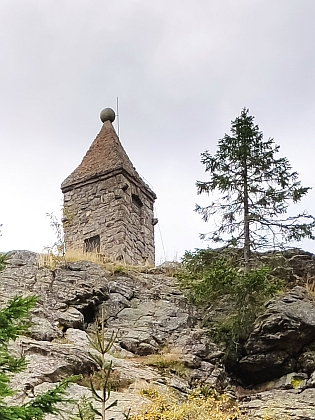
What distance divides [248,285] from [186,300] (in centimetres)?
275

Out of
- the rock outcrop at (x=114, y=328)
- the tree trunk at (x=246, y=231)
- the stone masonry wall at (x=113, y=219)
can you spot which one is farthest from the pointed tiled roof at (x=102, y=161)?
the tree trunk at (x=246, y=231)

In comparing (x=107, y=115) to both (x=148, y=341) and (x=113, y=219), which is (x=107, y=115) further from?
(x=148, y=341)

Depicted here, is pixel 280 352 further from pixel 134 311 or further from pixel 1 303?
pixel 1 303

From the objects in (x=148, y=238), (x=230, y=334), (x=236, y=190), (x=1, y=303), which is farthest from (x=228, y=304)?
(x=148, y=238)

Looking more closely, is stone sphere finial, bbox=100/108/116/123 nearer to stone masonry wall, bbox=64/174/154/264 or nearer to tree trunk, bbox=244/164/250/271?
stone masonry wall, bbox=64/174/154/264

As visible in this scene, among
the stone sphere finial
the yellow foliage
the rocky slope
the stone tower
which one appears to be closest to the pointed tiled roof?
the stone tower

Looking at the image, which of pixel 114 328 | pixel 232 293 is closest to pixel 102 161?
pixel 114 328

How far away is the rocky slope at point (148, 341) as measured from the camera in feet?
36.8

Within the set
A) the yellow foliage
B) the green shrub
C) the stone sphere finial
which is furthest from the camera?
the stone sphere finial

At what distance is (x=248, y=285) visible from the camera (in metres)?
13.9

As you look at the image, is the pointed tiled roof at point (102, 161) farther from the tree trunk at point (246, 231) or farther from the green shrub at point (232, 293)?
the green shrub at point (232, 293)

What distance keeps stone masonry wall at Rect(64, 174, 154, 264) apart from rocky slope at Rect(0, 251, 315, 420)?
11.4 ft

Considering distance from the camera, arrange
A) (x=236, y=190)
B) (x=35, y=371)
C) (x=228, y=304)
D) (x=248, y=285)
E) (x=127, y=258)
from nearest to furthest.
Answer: (x=35, y=371)
(x=248, y=285)
(x=228, y=304)
(x=236, y=190)
(x=127, y=258)

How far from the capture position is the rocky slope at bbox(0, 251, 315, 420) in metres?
11.2
